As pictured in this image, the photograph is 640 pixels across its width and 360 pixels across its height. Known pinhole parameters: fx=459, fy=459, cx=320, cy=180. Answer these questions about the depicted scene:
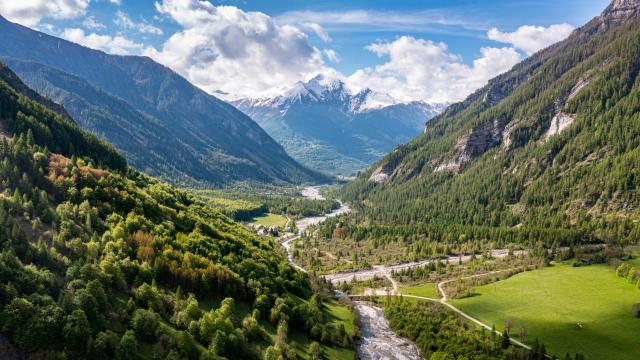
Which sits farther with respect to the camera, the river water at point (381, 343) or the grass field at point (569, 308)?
the grass field at point (569, 308)

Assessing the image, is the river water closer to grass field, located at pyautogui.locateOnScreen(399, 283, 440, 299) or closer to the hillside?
the hillside

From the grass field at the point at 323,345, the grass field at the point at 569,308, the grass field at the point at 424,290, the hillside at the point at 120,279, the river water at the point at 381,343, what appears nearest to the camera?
the hillside at the point at 120,279

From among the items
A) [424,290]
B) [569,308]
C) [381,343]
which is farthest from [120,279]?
[569,308]

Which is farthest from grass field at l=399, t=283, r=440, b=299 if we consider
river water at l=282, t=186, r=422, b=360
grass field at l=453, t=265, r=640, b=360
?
river water at l=282, t=186, r=422, b=360

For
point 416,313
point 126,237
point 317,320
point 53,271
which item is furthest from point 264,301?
point 416,313

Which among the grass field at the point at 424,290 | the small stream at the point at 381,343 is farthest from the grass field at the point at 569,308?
the small stream at the point at 381,343

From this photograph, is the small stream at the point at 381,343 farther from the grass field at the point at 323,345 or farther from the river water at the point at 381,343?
the grass field at the point at 323,345

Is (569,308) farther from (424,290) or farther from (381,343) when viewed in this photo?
(381,343)

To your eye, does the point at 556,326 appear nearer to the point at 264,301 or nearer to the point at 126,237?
the point at 264,301
